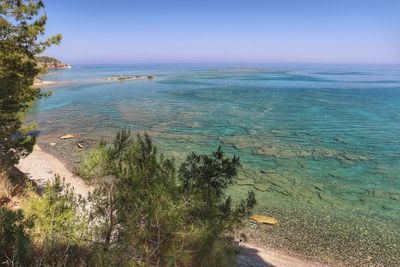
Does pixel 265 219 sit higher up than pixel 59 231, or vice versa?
pixel 59 231

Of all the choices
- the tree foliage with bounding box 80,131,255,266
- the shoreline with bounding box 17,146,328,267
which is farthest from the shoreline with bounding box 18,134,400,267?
the tree foliage with bounding box 80,131,255,266

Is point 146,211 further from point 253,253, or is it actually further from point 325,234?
point 325,234

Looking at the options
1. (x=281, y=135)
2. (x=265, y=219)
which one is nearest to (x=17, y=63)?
(x=265, y=219)

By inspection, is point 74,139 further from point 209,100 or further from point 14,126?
point 209,100

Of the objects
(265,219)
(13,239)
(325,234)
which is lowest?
(325,234)

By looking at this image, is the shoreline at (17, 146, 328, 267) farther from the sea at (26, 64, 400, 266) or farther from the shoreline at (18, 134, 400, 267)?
the sea at (26, 64, 400, 266)

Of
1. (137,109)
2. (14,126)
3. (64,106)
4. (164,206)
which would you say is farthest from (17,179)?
(64,106)
